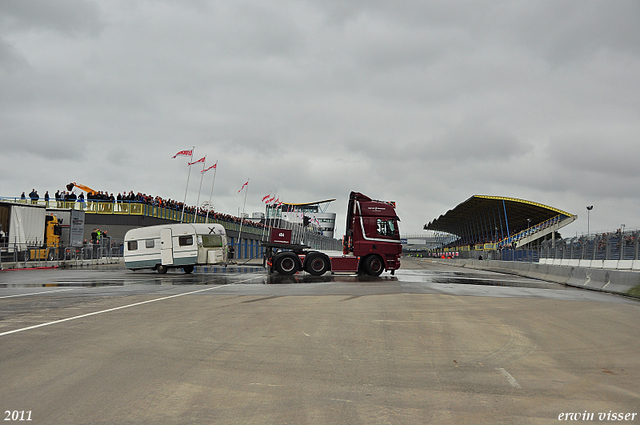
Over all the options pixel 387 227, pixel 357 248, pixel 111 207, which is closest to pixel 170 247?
pixel 357 248

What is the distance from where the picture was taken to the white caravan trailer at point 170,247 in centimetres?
2831

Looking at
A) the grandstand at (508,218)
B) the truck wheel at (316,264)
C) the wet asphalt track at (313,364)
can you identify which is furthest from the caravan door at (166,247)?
the grandstand at (508,218)

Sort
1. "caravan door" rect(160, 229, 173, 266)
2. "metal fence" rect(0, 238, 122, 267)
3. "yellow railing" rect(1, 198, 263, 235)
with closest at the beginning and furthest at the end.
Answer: "caravan door" rect(160, 229, 173, 266), "metal fence" rect(0, 238, 122, 267), "yellow railing" rect(1, 198, 263, 235)

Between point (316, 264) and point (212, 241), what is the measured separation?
617 centimetres

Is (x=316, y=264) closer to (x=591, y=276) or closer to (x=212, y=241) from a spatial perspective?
(x=212, y=241)

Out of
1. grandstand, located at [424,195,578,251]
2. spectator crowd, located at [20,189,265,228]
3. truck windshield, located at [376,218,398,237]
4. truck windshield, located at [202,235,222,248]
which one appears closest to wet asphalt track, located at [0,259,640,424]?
truck windshield, located at [376,218,398,237]

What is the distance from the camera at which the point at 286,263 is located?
1053 inches

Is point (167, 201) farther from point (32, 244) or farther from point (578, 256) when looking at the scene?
point (578, 256)

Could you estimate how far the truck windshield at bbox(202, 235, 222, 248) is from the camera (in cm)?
2888

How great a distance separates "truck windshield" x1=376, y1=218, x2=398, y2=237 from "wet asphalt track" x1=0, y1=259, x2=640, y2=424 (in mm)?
14920

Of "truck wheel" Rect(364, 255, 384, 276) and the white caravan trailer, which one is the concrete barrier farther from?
the white caravan trailer

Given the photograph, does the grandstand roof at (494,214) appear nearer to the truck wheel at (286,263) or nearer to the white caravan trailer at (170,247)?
the truck wheel at (286,263)

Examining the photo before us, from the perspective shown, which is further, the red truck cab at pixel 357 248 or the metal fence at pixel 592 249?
the red truck cab at pixel 357 248

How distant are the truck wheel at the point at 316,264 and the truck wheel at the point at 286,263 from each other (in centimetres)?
53
